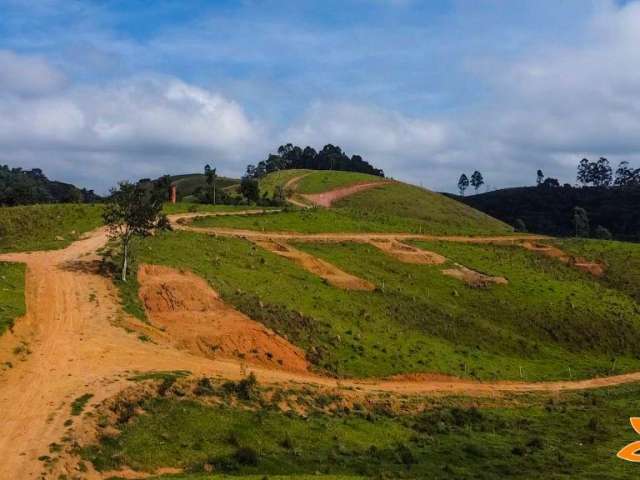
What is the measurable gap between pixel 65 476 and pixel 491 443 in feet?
54.9

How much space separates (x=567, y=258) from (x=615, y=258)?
6178 mm

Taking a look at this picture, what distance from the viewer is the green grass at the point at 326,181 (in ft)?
368

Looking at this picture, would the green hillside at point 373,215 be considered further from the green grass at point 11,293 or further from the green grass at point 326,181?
the green grass at point 11,293

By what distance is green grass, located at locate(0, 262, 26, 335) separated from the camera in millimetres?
27141

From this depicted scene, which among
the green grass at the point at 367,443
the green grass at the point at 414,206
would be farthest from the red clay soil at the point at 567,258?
the green grass at the point at 367,443

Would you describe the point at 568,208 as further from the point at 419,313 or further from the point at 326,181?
the point at 419,313

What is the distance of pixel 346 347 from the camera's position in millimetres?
35312

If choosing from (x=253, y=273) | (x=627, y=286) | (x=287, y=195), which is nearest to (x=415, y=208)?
(x=287, y=195)

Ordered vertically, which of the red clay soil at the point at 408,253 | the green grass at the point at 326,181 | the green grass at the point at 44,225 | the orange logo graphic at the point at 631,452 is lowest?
the orange logo graphic at the point at 631,452

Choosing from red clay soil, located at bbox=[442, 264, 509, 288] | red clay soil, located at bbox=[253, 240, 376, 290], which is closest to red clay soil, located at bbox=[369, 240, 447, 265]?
red clay soil, located at bbox=[442, 264, 509, 288]

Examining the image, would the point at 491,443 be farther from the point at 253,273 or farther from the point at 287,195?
the point at 287,195

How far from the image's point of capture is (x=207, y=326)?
3259 cm

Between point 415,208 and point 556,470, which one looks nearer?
point 556,470

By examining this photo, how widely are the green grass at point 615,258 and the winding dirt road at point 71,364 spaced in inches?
872
